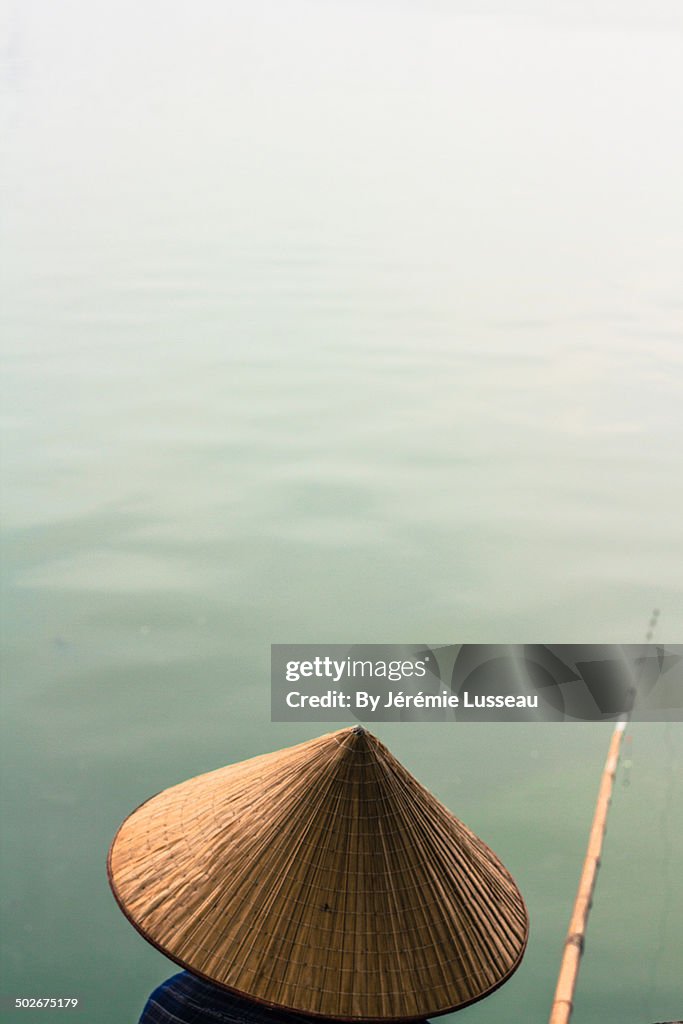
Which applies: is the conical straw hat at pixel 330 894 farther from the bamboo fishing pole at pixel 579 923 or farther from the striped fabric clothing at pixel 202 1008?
the bamboo fishing pole at pixel 579 923

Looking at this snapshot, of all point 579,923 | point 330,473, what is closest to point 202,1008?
point 579,923

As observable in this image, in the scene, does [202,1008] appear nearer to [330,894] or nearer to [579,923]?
[330,894]

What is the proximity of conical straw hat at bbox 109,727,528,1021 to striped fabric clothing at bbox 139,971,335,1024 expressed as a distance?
0.25 feet

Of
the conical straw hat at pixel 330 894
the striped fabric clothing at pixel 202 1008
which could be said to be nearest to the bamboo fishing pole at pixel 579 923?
the conical straw hat at pixel 330 894

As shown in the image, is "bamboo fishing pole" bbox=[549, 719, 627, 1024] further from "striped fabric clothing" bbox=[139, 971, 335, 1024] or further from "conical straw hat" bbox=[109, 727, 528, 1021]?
"striped fabric clothing" bbox=[139, 971, 335, 1024]

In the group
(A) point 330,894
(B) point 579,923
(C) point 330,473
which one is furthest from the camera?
(C) point 330,473

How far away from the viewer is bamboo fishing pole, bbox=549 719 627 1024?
162 centimetres

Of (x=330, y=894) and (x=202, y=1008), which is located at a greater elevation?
(x=330, y=894)

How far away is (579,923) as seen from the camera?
1860 mm

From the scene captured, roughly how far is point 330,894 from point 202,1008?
0.22 meters

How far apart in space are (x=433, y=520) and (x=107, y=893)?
1.74 m

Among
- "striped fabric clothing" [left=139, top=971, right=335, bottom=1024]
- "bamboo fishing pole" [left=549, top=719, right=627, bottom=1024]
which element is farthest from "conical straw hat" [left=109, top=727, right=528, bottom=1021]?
"bamboo fishing pole" [left=549, top=719, right=627, bottom=1024]

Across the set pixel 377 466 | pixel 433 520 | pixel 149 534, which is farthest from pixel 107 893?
pixel 377 466

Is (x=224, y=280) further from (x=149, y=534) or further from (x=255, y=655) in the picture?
(x=255, y=655)
